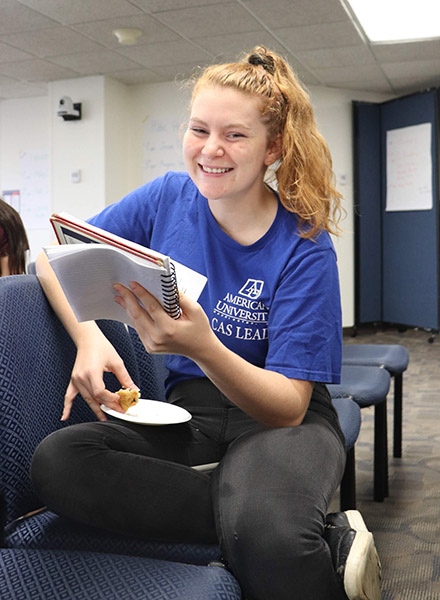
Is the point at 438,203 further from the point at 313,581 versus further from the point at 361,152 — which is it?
the point at 313,581

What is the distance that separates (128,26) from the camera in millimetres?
4391

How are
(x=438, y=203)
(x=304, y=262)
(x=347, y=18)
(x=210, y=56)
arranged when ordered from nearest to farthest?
1. (x=304, y=262)
2. (x=347, y=18)
3. (x=210, y=56)
4. (x=438, y=203)

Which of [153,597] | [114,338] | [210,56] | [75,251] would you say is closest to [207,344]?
[75,251]

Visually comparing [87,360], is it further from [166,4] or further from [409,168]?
[409,168]

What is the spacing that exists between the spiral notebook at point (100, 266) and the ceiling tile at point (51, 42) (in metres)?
3.99

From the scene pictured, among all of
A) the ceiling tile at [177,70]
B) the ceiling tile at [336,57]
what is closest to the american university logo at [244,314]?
the ceiling tile at [336,57]

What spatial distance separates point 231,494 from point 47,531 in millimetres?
297

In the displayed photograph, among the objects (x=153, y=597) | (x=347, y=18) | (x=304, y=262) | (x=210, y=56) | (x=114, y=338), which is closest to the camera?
(x=153, y=597)

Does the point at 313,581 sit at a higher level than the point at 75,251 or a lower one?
lower

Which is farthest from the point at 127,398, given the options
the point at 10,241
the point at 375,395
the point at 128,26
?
the point at 128,26

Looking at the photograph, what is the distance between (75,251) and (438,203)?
5312 millimetres

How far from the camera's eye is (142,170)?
6277mm

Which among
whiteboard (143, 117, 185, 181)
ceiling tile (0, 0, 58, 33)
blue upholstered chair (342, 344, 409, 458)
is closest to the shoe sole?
blue upholstered chair (342, 344, 409, 458)

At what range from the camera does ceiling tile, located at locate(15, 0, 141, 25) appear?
3.98 metres
